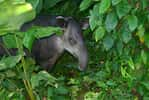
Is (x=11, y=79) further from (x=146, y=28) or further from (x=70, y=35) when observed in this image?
(x=146, y=28)

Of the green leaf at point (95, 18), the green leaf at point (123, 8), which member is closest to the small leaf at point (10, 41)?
the green leaf at point (95, 18)

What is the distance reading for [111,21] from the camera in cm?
459

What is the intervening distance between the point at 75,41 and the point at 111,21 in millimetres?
1053

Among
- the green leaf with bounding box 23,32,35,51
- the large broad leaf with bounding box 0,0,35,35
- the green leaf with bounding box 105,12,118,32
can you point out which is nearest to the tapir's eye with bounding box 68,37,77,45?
the green leaf with bounding box 105,12,118,32

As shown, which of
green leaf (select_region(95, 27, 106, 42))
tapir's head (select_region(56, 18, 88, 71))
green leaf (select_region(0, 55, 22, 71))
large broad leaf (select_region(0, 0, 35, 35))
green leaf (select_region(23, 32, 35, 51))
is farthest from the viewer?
tapir's head (select_region(56, 18, 88, 71))

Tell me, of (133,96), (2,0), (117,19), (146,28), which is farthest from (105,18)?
(2,0)

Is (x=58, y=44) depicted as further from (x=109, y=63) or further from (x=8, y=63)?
(x=8, y=63)

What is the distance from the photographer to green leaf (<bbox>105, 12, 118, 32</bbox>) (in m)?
4.59

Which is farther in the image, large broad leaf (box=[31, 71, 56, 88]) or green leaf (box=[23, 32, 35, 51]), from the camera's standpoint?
large broad leaf (box=[31, 71, 56, 88])

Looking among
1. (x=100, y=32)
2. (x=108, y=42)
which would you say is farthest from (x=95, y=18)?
(x=108, y=42)

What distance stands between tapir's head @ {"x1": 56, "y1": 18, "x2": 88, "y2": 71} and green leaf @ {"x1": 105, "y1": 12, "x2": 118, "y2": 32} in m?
0.92

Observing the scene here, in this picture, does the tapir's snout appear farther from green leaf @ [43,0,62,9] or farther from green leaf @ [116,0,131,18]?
green leaf @ [116,0,131,18]

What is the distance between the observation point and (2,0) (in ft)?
11.1

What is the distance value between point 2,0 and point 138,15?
1.64m
